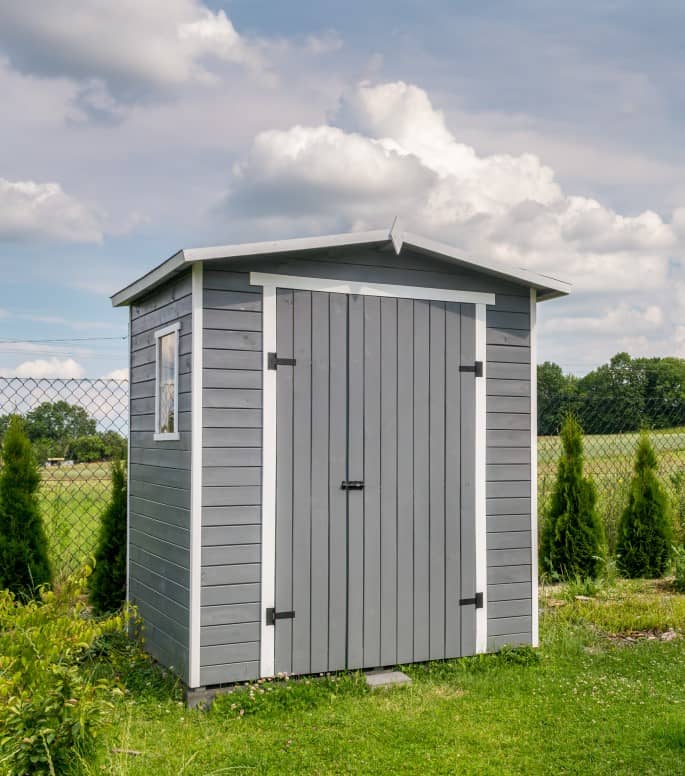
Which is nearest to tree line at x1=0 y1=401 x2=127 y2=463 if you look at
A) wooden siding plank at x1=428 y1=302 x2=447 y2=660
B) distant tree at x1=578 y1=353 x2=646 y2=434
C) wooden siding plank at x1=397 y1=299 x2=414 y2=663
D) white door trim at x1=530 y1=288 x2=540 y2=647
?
wooden siding plank at x1=397 y1=299 x2=414 y2=663

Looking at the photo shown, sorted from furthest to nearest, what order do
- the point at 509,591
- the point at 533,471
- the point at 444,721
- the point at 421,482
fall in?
1. the point at 533,471
2. the point at 509,591
3. the point at 421,482
4. the point at 444,721

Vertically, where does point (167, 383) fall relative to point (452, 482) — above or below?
above

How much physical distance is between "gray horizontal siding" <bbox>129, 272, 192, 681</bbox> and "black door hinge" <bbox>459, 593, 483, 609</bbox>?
1.85 meters

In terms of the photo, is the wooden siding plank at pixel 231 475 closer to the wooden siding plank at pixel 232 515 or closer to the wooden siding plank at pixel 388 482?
the wooden siding plank at pixel 232 515

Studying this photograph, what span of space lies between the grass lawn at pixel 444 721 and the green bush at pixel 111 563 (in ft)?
3.49

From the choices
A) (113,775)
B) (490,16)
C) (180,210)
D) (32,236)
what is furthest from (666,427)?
(113,775)

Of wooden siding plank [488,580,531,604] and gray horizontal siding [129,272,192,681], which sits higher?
gray horizontal siding [129,272,192,681]

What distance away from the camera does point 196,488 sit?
455cm

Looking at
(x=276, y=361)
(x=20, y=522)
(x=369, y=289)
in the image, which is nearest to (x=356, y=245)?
(x=369, y=289)

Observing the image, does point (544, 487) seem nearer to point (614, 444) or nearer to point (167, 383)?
point (614, 444)

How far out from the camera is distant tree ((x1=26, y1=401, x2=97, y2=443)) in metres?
6.56

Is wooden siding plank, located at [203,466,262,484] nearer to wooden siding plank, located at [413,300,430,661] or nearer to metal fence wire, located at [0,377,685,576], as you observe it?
wooden siding plank, located at [413,300,430,661]

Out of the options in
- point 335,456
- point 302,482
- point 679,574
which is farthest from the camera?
point 679,574

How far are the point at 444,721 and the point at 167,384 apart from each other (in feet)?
8.91
